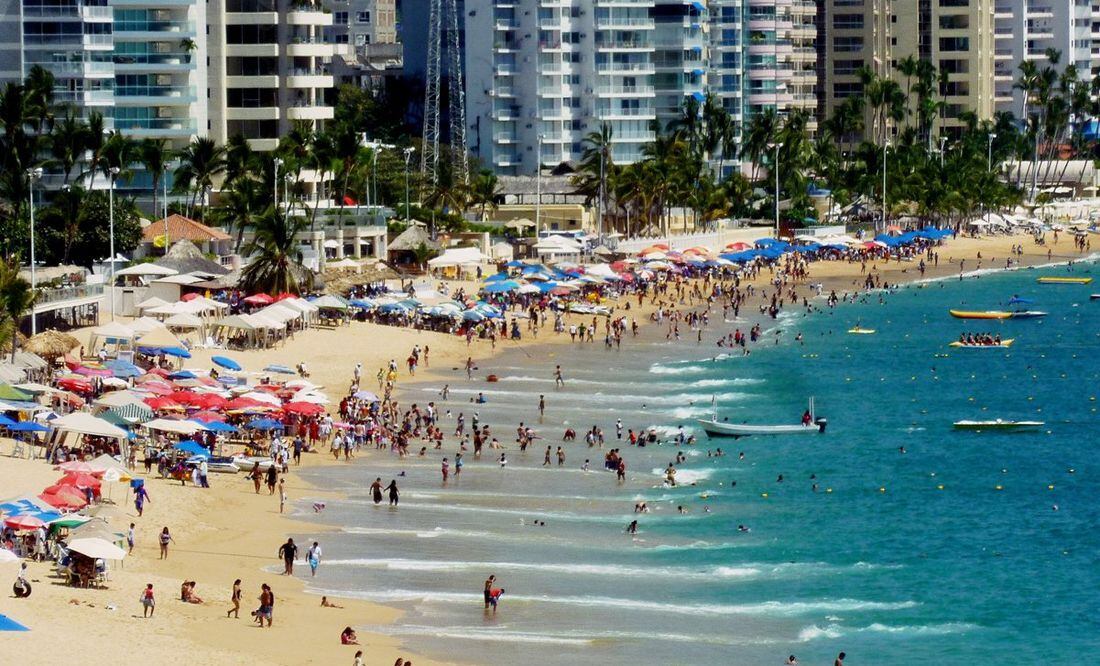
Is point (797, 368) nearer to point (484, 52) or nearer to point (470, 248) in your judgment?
point (470, 248)

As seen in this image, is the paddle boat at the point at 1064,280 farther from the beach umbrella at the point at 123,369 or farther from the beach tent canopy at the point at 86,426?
the beach tent canopy at the point at 86,426

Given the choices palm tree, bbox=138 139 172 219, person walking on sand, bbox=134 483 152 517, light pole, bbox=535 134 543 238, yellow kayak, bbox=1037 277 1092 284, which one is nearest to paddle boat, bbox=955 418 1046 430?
person walking on sand, bbox=134 483 152 517

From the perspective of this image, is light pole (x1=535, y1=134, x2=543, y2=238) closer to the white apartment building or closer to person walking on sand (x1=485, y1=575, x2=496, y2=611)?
the white apartment building

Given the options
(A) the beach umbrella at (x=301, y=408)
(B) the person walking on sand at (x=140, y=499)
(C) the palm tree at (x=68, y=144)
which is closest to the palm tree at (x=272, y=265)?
(C) the palm tree at (x=68, y=144)

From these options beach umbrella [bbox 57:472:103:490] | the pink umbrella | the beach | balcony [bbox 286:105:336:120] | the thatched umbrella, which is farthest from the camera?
balcony [bbox 286:105:336:120]

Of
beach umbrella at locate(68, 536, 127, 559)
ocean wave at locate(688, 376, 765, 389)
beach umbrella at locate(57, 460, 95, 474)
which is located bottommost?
ocean wave at locate(688, 376, 765, 389)

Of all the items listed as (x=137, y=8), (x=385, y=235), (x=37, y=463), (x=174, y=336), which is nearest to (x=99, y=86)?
(x=137, y=8)
